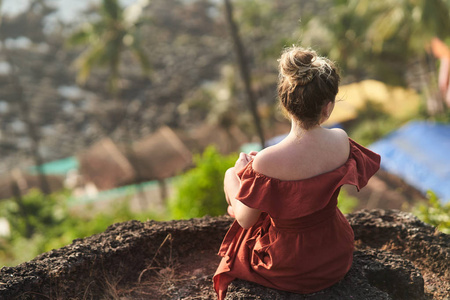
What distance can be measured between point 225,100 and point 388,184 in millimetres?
12838

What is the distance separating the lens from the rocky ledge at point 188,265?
2365mm

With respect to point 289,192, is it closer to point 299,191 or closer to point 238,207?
point 299,191

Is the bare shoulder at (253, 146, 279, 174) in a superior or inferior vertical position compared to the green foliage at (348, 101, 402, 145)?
superior

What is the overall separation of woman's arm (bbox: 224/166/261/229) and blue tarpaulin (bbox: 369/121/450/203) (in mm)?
14591

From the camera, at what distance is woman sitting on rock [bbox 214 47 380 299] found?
205cm

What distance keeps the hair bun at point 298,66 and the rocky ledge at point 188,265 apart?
103 centimetres

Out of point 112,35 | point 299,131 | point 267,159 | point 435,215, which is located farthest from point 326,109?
point 112,35

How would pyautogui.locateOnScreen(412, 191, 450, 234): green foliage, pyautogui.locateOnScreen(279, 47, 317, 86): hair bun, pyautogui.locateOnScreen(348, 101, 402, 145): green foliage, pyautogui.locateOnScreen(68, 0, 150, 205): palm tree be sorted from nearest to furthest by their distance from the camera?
pyautogui.locateOnScreen(279, 47, 317, 86): hair bun, pyautogui.locateOnScreen(412, 191, 450, 234): green foliage, pyautogui.locateOnScreen(68, 0, 150, 205): palm tree, pyautogui.locateOnScreen(348, 101, 402, 145): green foliage

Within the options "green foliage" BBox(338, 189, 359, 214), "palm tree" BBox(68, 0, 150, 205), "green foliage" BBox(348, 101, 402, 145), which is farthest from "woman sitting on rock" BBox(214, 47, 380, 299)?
"green foliage" BBox(348, 101, 402, 145)

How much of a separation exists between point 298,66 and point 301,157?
1.36ft

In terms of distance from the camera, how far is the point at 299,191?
212 centimetres

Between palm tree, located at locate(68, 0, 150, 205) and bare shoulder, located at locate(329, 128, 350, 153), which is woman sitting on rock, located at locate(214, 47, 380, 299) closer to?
bare shoulder, located at locate(329, 128, 350, 153)

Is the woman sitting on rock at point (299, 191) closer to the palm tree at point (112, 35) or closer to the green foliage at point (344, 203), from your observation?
the green foliage at point (344, 203)

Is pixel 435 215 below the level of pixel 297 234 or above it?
below
